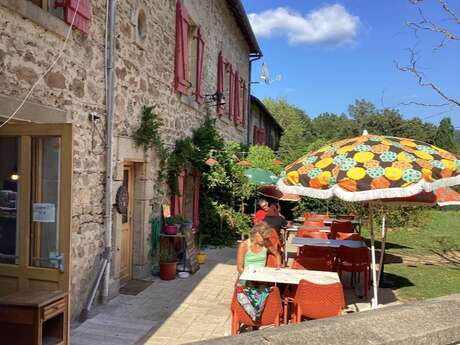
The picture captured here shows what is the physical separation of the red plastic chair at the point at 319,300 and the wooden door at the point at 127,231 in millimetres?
3320

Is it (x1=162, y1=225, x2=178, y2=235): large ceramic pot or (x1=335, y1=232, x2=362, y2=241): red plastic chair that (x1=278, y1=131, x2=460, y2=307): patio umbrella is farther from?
(x1=335, y1=232, x2=362, y2=241): red plastic chair

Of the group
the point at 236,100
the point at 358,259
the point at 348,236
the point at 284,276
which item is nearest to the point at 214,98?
the point at 236,100

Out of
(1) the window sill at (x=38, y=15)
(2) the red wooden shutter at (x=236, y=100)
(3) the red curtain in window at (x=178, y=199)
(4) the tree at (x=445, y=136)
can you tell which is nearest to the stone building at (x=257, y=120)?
(2) the red wooden shutter at (x=236, y=100)

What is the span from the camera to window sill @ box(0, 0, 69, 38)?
3842 millimetres

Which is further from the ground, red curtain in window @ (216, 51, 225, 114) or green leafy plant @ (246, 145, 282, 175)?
red curtain in window @ (216, 51, 225, 114)

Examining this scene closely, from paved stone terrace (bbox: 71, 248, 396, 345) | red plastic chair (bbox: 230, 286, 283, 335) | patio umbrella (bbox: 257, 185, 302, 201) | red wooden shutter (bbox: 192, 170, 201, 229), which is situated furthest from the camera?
patio umbrella (bbox: 257, 185, 302, 201)

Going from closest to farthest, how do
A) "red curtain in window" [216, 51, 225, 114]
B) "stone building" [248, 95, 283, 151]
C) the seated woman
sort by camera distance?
the seated woman < "red curtain in window" [216, 51, 225, 114] < "stone building" [248, 95, 283, 151]

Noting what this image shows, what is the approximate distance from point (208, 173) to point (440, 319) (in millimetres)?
8421

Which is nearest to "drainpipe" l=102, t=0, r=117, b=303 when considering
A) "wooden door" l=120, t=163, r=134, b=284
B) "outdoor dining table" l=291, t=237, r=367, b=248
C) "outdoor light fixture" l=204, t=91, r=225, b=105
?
"wooden door" l=120, t=163, r=134, b=284

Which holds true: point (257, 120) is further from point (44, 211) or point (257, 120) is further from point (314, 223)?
point (44, 211)

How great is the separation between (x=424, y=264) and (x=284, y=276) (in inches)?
226

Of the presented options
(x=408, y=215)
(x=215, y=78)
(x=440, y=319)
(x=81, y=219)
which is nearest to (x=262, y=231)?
(x=81, y=219)

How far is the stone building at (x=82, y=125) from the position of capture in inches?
157

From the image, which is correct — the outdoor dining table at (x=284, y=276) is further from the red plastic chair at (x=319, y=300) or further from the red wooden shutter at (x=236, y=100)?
the red wooden shutter at (x=236, y=100)
